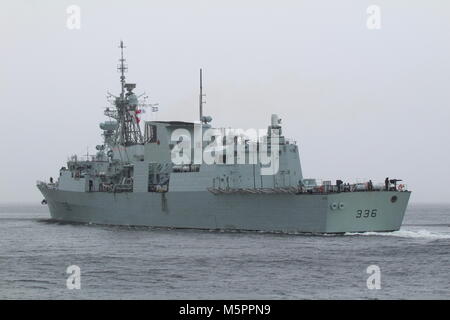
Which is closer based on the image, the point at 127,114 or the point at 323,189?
the point at 323,189

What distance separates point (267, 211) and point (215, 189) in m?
3.43

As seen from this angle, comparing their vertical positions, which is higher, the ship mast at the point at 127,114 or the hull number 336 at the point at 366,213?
the ship mast at the point at 127,114

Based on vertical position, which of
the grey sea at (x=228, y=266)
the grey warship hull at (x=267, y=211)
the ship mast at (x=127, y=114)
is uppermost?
the ship mast at (x=127, y=114)

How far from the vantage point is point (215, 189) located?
130 ft

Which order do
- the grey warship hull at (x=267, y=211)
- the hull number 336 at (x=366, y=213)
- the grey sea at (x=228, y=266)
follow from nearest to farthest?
the grey sea at (x=228, y=266) → the grey warship hull at (x=267, y=211) → the hull number 336 at (x=366, y=213)

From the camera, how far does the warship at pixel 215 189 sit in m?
36.4

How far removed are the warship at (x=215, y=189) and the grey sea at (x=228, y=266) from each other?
44.5 inches

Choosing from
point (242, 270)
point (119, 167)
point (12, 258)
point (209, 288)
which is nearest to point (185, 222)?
point (119, 167)

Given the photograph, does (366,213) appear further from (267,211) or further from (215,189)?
(215,189)

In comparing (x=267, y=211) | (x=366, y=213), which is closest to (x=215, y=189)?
(x=267, y=211)

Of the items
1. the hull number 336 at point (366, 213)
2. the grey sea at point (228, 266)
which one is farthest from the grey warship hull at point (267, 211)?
the grey sea at point (228, 266)

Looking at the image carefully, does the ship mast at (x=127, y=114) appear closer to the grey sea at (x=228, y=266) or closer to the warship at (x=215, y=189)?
the warship at (x=215, y=189)

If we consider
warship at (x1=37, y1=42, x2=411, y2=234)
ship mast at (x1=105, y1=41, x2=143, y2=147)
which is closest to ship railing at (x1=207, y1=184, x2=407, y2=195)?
warship at (x1=37, y1=42, x2=411, y2=234)

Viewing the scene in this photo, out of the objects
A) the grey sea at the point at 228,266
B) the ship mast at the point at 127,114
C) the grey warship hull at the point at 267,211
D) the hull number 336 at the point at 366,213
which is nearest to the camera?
the grey sea at the point at 228,266
